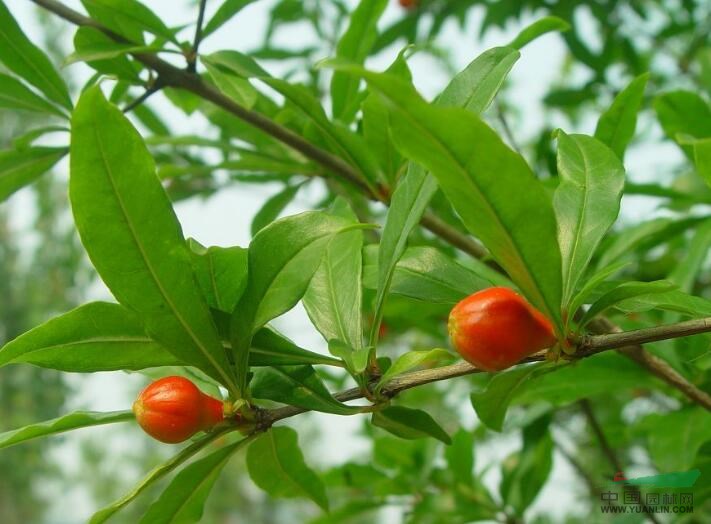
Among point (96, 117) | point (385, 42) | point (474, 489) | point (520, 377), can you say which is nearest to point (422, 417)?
point (520, 377)

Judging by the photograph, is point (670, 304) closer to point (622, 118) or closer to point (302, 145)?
point (622, 118)

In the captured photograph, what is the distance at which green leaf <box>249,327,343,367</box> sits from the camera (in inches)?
32.7

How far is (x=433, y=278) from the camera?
0.90 meters

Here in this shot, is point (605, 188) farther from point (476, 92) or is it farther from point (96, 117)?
point (96, 117)

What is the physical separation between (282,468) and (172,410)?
0.29 meters

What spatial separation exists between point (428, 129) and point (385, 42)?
1.96 metres

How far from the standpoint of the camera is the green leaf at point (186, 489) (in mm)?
877

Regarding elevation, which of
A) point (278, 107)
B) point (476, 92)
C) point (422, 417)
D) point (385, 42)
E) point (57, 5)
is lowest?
point (422, 417)

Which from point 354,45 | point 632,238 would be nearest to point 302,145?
point 354,45

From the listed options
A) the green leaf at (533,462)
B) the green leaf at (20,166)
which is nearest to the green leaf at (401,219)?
the green leaf at (20,166)

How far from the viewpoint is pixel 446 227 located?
1.36m

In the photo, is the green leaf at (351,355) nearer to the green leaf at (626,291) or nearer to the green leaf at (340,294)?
the green leaf at (340,294)

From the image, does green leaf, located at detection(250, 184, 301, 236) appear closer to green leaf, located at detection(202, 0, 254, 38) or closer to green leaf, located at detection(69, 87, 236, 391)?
green leaf, located at detection(202, 0, 254, 38)

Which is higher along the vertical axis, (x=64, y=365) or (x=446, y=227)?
(x=446, y=227)
